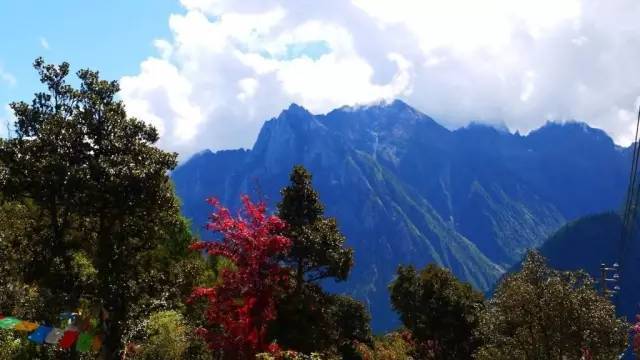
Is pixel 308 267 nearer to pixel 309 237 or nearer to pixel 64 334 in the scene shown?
pixel 309 237

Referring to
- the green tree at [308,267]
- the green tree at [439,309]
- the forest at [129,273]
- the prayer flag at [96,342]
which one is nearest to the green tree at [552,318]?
the forest at [129,273]

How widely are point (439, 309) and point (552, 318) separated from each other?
3118 cm

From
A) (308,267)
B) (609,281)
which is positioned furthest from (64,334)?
(609,281)

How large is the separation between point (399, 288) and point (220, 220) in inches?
1390

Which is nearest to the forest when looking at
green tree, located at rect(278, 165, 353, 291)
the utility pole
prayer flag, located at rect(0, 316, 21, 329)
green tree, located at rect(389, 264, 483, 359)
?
prayer flag, located at rect(0, 316, 21, 329)

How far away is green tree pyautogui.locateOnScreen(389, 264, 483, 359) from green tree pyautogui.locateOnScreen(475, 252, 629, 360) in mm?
28175

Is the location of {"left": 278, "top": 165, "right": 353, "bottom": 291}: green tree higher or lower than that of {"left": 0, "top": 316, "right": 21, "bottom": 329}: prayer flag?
higher

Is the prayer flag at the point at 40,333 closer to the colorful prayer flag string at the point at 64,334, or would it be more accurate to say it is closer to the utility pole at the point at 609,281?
the colorful prayer flag string at the point at 64,334

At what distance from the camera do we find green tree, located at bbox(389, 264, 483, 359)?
5653 centimetres

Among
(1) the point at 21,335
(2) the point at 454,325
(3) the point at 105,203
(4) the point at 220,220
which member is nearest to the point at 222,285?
(4) the point at 220,220

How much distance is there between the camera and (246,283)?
89.8 feet

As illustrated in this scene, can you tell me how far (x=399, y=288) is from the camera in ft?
197

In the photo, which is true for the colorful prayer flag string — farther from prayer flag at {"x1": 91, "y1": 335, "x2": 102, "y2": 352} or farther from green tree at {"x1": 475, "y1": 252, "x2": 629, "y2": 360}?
green tree at {"x1": 475, "y1": 252, "x2": 629, "y2": 360}

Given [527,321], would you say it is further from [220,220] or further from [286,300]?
[220,220]
